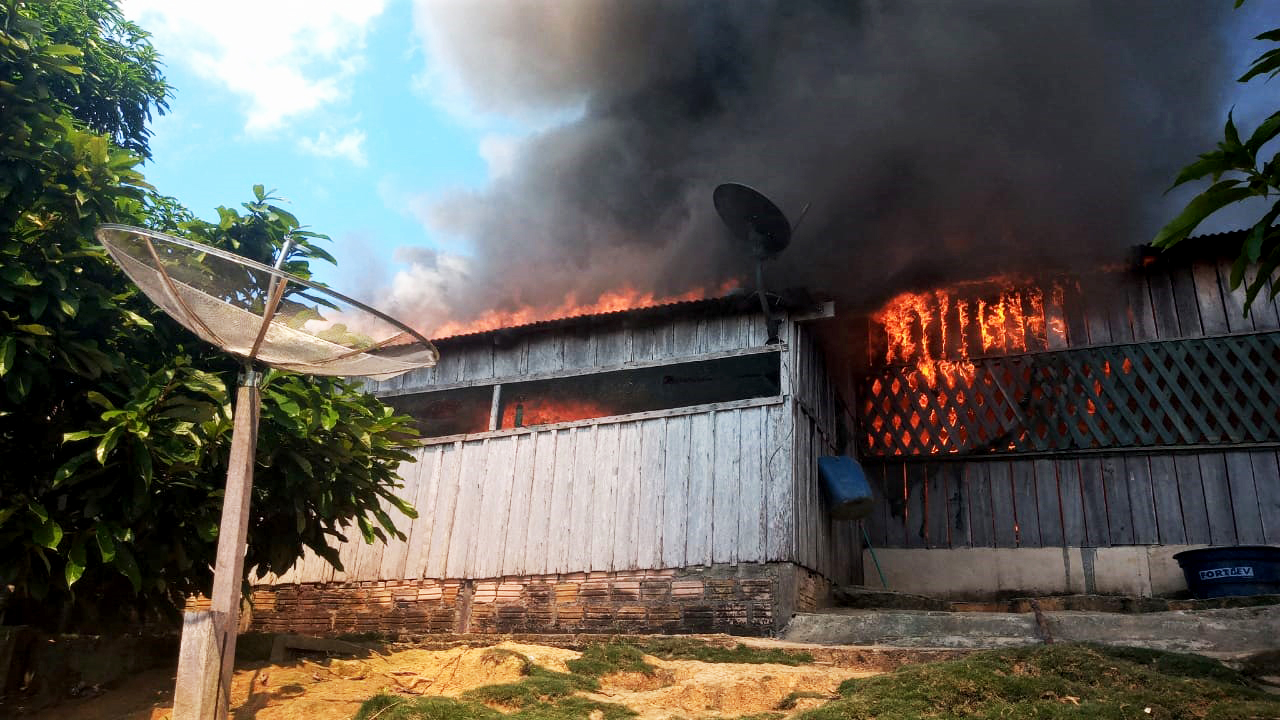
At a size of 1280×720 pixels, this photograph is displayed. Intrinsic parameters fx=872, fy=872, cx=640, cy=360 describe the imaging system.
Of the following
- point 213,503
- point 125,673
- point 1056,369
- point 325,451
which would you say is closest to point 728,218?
point 1056,369

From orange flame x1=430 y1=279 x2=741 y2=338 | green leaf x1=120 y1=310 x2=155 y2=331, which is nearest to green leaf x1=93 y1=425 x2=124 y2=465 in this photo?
green leaf x1=120 y1=310 x2=155 y2=331

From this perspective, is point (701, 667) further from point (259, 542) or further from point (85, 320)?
point (85, 320)

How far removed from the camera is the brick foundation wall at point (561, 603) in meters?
10.2

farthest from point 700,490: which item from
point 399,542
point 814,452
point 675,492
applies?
point 399,542

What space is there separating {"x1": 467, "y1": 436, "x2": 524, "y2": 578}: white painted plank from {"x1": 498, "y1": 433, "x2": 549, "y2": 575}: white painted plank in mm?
68

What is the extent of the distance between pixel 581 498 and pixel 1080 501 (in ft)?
22.9

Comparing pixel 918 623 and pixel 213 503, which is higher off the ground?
pixel 213 503

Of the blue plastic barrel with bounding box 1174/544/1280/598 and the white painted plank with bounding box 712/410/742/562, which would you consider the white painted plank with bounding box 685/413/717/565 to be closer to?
the white painted plank with bounding box 712/410/742/562

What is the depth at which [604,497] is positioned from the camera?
11.4 m

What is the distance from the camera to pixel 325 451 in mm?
7508

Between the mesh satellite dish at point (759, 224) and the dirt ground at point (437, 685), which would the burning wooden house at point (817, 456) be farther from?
the dirt ground at point (437, 685)

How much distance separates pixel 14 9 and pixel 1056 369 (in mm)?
12837

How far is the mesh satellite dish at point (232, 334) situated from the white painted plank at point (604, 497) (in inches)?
230

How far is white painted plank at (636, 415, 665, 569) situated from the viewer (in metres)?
10.9
